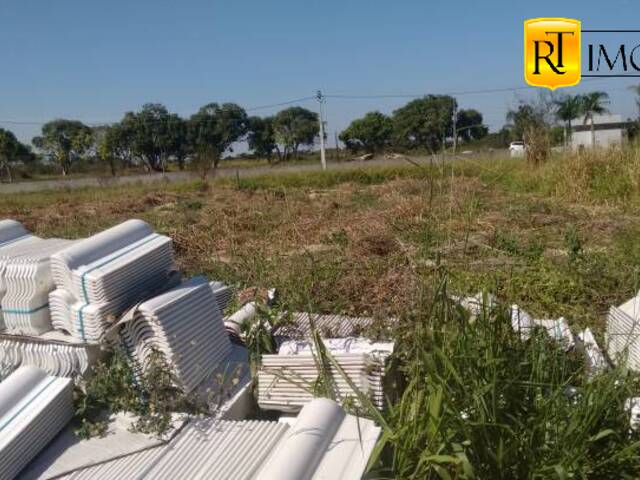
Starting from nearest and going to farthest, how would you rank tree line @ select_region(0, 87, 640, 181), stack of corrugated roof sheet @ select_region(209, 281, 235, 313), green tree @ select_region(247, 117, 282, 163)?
stack of corrugated roof sheet @ select_region(209, 281, 235, 313)
tree line @ select_region(0, 87, 640, 181)
green tree @ select_region(247, 117, 282, 163)

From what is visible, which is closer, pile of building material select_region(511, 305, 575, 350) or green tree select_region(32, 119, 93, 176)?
pile of building material select_region(511, 305, 575, 350)

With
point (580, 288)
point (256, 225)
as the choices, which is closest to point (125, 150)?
point (256, 225)

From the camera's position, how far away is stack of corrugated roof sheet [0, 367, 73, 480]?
189 centimetres

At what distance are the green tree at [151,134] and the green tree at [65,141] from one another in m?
3.41

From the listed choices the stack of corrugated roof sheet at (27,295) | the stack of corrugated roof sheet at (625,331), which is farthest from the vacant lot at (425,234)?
the stack of corrugated roof sheet at (27,295)

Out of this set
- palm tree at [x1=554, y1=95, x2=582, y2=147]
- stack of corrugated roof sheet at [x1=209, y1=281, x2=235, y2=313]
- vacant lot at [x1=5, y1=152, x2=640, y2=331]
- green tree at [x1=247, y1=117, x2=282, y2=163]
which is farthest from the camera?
green tree at [x1=247, y1=117, x2=282, y2=163]

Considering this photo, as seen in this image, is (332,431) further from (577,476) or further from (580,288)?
(580,288)

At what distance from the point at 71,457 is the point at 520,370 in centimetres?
157

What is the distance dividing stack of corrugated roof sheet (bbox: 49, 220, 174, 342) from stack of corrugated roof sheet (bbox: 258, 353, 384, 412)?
721 millimetres

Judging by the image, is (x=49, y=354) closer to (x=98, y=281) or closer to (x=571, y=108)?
(x=98, y=281)

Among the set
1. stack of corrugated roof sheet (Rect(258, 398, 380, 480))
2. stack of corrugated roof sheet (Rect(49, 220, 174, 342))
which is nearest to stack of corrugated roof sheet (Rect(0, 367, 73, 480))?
stack of corrugated roof sheet (Rect(49, 220, 174, 342))

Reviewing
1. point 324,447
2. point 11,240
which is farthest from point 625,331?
point 11,240

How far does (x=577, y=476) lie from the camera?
1653 mm

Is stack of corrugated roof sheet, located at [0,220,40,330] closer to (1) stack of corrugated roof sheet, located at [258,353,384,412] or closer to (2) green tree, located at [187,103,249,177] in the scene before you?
(1) stack of corrugated roof sheet, located at [258,353,384,412]
